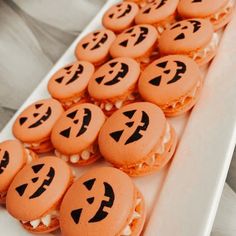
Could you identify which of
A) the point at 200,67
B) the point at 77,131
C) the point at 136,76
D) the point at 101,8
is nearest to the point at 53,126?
the point at 77,131

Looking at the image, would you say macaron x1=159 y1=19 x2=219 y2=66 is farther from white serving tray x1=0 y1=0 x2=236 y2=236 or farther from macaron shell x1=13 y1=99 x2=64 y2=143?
macaron shell x1=13 y1=99 x2=64 y2=143

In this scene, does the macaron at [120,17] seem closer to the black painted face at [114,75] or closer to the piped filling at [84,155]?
the black painted face at [114,75]

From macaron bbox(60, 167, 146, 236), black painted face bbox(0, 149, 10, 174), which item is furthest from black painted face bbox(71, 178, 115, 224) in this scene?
black painted face bbox(0, 149, 10, 174)

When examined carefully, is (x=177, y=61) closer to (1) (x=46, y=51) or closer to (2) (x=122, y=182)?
(2) (x=122, y=182)

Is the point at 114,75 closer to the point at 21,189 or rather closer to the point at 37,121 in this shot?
the point at 37,121

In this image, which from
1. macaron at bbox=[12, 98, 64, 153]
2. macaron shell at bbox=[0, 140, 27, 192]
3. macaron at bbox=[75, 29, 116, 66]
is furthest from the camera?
macaron at bbox=[75, 29, 116, 66]

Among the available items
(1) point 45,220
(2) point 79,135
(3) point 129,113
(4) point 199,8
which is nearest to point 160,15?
(4) point 199,8
